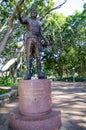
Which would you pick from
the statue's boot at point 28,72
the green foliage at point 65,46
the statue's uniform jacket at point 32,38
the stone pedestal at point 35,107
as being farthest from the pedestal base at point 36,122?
the green foliage at point 65,46

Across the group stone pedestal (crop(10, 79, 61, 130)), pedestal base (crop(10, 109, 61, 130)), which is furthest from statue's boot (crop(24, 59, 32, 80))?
pedestal base (crop(10, 109, 61, 130))

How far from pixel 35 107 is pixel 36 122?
574 mm

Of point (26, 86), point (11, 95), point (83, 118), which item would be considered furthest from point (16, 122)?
point (11, 95)

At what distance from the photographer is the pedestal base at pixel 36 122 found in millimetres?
5712

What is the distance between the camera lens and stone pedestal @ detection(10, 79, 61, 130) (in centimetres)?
587

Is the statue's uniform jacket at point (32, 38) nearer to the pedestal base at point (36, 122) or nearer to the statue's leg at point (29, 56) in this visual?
the statue's leg at point (29, 56)

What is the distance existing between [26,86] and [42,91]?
49 centimetres

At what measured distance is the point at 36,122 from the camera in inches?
225

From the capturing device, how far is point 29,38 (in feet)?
22.4

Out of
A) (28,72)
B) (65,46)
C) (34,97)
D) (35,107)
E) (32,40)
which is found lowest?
(35,107)

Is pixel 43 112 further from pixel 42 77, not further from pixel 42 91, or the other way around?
pixel 42 77

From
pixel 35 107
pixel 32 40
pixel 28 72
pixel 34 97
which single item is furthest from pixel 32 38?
pixel 35 107

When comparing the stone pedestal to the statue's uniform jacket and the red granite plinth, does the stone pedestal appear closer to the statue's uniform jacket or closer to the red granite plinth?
the red granite plinth

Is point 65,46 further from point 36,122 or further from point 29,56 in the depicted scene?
point 36,122
